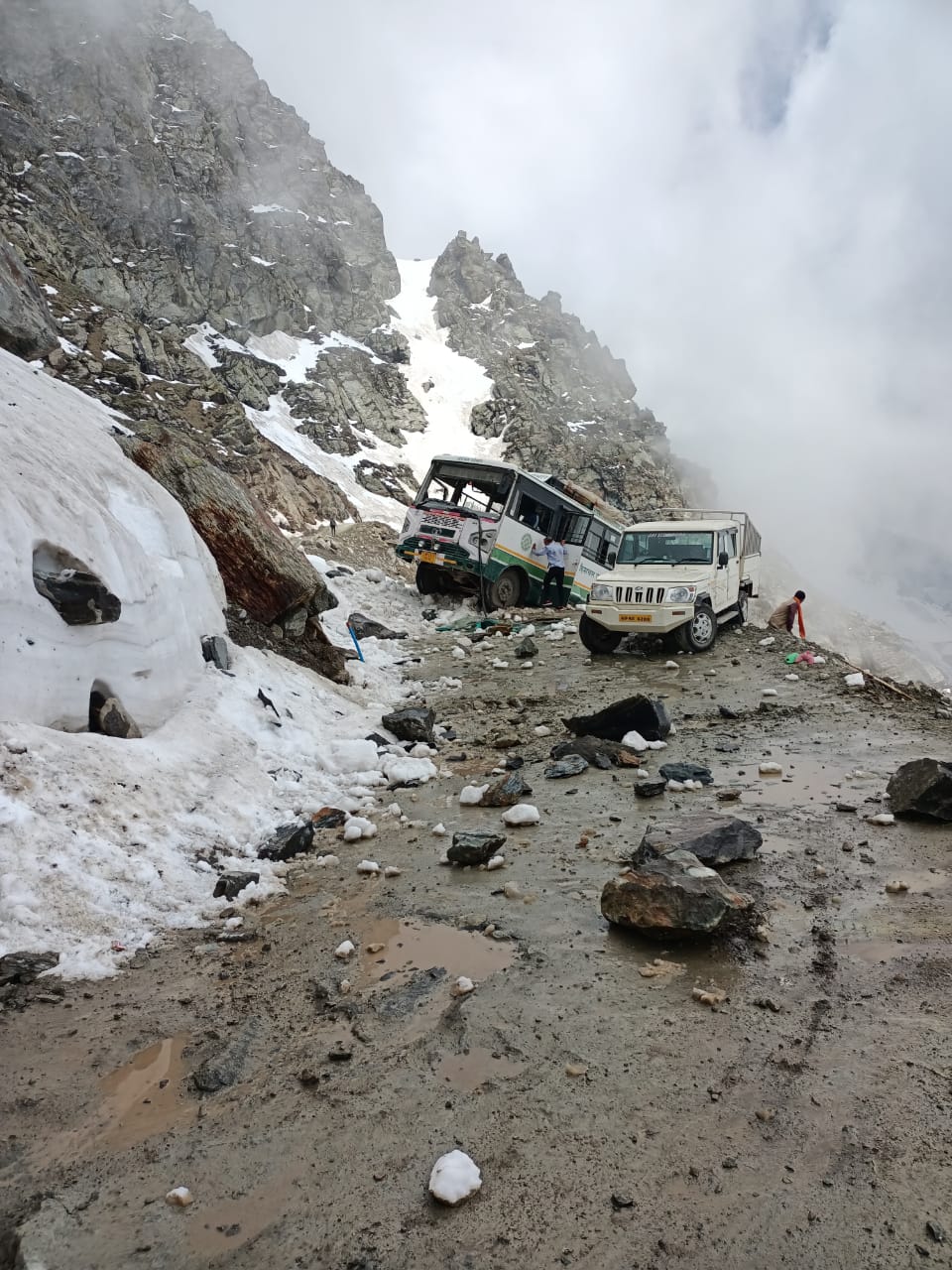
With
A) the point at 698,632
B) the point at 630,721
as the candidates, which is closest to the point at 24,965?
the point at 630,721

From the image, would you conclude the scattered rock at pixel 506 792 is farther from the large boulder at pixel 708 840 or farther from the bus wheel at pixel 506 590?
the bus wheel at pixel 506 590

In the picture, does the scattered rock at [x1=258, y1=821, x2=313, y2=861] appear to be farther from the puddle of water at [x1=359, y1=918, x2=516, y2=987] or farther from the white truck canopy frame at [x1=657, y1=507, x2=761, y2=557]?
the white truck canopy frame at [x1=657, y1=507, x2=761, y2=557]

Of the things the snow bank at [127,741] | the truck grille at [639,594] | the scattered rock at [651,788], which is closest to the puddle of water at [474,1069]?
the snow bank at [127,741]

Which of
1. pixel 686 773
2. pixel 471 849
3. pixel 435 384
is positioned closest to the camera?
pixel 471 849

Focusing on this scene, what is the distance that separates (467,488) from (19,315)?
925 centimetres

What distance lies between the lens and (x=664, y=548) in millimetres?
12406

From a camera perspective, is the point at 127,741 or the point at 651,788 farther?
the point at 651,788

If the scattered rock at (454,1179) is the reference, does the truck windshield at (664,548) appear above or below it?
above

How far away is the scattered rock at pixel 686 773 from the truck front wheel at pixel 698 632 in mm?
5428

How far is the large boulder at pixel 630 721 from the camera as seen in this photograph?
7195 mm

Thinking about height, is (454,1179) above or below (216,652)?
below

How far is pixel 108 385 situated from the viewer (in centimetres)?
2758

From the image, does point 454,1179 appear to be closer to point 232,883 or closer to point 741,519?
point 232,883

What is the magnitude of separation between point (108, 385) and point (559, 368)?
68801 mm
